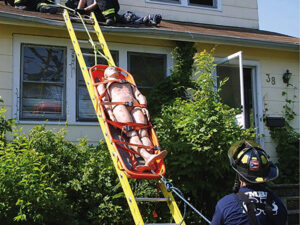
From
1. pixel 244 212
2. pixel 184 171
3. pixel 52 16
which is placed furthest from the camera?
pixel 52 16

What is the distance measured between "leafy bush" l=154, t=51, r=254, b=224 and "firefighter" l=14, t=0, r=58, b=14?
3388 millimetres

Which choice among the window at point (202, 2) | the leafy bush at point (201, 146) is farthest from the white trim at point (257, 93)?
the leafy bush at point (201, 146)

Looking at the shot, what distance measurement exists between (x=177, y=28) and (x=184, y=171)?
3.71 metres

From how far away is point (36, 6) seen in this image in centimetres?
849

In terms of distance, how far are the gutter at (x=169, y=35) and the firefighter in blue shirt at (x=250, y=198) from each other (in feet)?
18.8

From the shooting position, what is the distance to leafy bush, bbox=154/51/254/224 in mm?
6676

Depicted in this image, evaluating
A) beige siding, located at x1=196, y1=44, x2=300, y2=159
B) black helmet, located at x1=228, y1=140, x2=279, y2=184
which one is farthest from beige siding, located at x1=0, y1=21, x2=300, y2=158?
black helmet, located at x1=228, y1=140, x2=279, y2=184

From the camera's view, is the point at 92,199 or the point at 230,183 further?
the point at 230,183

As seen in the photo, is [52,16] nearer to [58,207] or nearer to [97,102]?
[97,102]

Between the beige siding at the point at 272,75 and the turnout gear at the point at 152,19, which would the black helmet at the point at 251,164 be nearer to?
the turnout gear at the point at 152,19

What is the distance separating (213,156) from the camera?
22.2ft

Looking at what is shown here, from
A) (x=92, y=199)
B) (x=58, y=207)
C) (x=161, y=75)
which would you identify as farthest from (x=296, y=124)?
(x=58, y=207)

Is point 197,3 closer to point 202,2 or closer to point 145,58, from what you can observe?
point 202,2

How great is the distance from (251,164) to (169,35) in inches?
241
